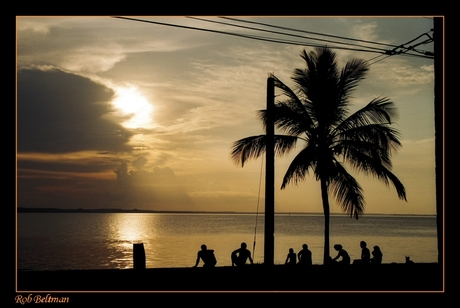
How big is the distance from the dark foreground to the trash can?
0.36m

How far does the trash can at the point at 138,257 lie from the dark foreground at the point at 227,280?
358 mm

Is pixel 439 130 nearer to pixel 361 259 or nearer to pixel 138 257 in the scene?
pixel 138 257

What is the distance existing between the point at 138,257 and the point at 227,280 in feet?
9.41

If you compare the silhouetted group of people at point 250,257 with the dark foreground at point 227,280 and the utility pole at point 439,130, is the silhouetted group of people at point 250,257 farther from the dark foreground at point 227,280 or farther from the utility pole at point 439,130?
the utility pole at point 439,130

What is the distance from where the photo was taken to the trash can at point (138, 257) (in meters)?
14.7

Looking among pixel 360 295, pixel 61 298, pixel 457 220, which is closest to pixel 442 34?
pixel 457 220

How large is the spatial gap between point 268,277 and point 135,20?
7.12 m

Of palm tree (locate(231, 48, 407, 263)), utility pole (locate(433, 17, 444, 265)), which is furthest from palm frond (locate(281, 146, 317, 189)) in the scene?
utility pole (locate(433, 17, 444, 265))

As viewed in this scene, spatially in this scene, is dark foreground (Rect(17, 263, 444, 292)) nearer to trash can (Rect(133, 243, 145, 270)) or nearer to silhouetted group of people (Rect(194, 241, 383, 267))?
trash can (Rect(133, 243, 145, 270))

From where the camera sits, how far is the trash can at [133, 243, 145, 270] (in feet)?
48.2

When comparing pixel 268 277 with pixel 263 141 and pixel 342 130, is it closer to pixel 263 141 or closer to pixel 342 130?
pixel 263 141

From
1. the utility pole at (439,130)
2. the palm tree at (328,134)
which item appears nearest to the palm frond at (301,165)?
the palm tree at (328,134)

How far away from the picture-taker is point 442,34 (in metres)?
8.72

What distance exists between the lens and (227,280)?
45.3 ft
